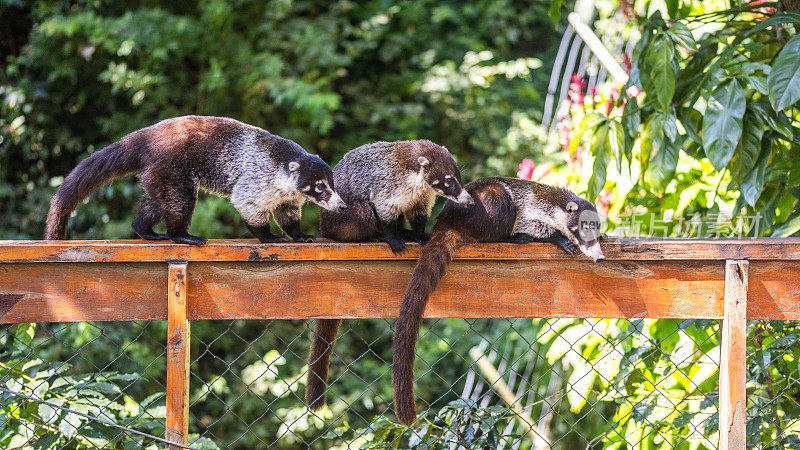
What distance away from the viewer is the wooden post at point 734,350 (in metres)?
1.82

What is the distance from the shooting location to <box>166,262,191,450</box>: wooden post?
5.75ft

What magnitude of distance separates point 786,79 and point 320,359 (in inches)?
65.5

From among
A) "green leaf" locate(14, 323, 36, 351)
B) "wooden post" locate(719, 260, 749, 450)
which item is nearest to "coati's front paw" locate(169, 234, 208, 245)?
"green leaf" locate(14, 323, 36, 351)

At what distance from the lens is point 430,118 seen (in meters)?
6.53

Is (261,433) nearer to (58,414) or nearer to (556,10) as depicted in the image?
(58,414)

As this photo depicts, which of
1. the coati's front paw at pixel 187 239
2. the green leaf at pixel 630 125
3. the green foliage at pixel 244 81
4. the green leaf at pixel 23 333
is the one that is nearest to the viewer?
the green leaf at pixel 23 333

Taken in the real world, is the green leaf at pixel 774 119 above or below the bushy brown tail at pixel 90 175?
above

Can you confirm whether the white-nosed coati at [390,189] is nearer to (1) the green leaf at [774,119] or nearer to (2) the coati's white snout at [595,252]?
(2) the coati's white snout at [595,252]

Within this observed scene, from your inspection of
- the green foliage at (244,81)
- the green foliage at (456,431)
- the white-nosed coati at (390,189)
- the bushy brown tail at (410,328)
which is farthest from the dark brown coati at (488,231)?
the green foliage at (244,81)

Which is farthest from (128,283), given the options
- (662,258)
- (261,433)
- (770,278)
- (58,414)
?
(261,433)

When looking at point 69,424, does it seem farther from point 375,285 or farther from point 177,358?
point 375,285

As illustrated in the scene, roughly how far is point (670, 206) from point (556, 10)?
984mm

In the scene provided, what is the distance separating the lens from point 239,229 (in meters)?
5.74

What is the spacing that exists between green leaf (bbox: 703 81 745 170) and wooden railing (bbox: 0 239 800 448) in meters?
0.46
